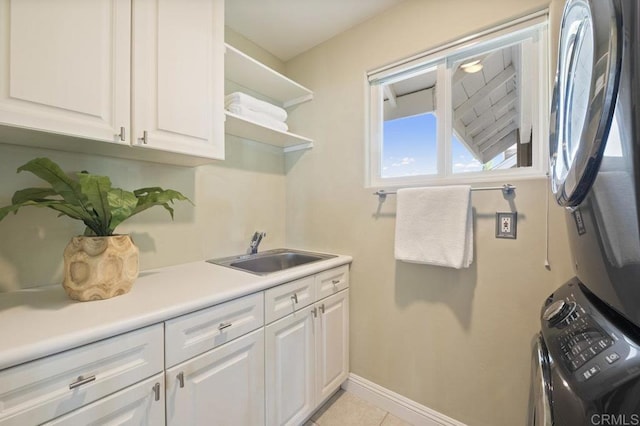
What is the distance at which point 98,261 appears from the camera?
35.9 inches

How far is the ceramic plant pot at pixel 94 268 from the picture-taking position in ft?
2.96

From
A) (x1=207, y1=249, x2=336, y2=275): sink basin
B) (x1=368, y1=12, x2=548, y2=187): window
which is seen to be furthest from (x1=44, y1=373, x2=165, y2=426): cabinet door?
(x1=368, y1=12, x2=548, y2=187): window

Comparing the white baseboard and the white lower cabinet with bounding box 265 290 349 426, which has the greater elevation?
the white lower cabinet with bounding box 265 290 349 426

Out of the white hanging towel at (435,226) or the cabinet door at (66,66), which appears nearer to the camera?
the cabinet door at (66,66)

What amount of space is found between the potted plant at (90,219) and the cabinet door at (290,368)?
671 millimetres

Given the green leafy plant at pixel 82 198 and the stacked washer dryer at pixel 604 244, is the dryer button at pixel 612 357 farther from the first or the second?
the green leafy plant at pixel 82 198

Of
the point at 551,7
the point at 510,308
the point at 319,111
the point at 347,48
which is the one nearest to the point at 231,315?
the point at 510,308

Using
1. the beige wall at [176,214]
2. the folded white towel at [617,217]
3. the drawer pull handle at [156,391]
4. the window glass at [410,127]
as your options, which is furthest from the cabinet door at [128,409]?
the window glass at [410,127]

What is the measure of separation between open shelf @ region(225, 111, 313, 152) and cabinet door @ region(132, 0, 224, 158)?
0.19 metres

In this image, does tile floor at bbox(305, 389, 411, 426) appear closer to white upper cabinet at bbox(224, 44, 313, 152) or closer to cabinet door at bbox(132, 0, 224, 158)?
cabinet door at bbox(132, 0, 224, 158)

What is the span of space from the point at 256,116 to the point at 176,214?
31.0 inches

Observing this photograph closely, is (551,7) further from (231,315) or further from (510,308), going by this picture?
(231,315)

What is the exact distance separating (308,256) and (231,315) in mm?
854

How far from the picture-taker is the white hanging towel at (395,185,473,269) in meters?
1.31
